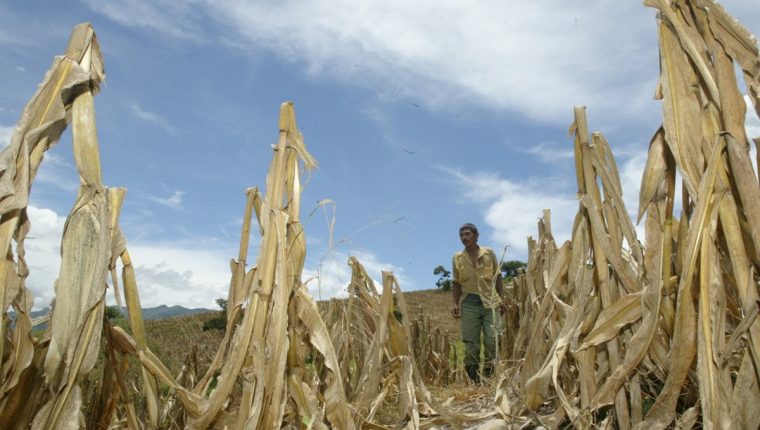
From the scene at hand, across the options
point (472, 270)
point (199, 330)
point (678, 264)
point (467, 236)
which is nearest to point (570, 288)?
point (678, 264)

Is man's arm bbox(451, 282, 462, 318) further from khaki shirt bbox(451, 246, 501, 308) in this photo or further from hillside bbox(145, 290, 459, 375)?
hillside bbox(145, 290, 459, 375)

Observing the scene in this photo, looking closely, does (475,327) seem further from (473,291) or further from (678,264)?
(678,264)

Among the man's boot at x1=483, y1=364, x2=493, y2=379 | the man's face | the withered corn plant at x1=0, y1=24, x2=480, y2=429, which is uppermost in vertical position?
the man's face

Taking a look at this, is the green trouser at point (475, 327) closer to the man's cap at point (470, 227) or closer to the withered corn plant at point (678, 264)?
the man's cap at point (470, 227)

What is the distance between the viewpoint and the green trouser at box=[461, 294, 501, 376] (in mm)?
6195

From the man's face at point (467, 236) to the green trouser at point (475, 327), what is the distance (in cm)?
56

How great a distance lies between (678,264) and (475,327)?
14.5 ft

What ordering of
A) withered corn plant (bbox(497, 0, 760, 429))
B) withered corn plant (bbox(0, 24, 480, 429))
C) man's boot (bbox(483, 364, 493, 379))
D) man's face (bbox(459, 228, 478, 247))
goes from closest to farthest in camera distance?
withered corn plant (bbox(0, 24, 480, 429)) < withered corn plant (bbox(497, 0, 760, 429)) < man's boot (bbox(483, 364, 493, 379)) < man's face (bbox(459, 228, 478, 247))

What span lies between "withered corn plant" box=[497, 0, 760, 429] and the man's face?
3.66 metres

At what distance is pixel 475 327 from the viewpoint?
628 cm

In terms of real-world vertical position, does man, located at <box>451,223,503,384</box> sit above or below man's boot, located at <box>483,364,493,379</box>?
above

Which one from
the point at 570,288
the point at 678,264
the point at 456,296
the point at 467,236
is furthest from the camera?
the point at 456,296

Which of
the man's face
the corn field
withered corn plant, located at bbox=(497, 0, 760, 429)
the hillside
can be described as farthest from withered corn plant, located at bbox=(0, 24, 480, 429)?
the man's face

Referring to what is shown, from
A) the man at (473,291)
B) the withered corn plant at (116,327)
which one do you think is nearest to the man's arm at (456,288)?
the man at (473,291)
